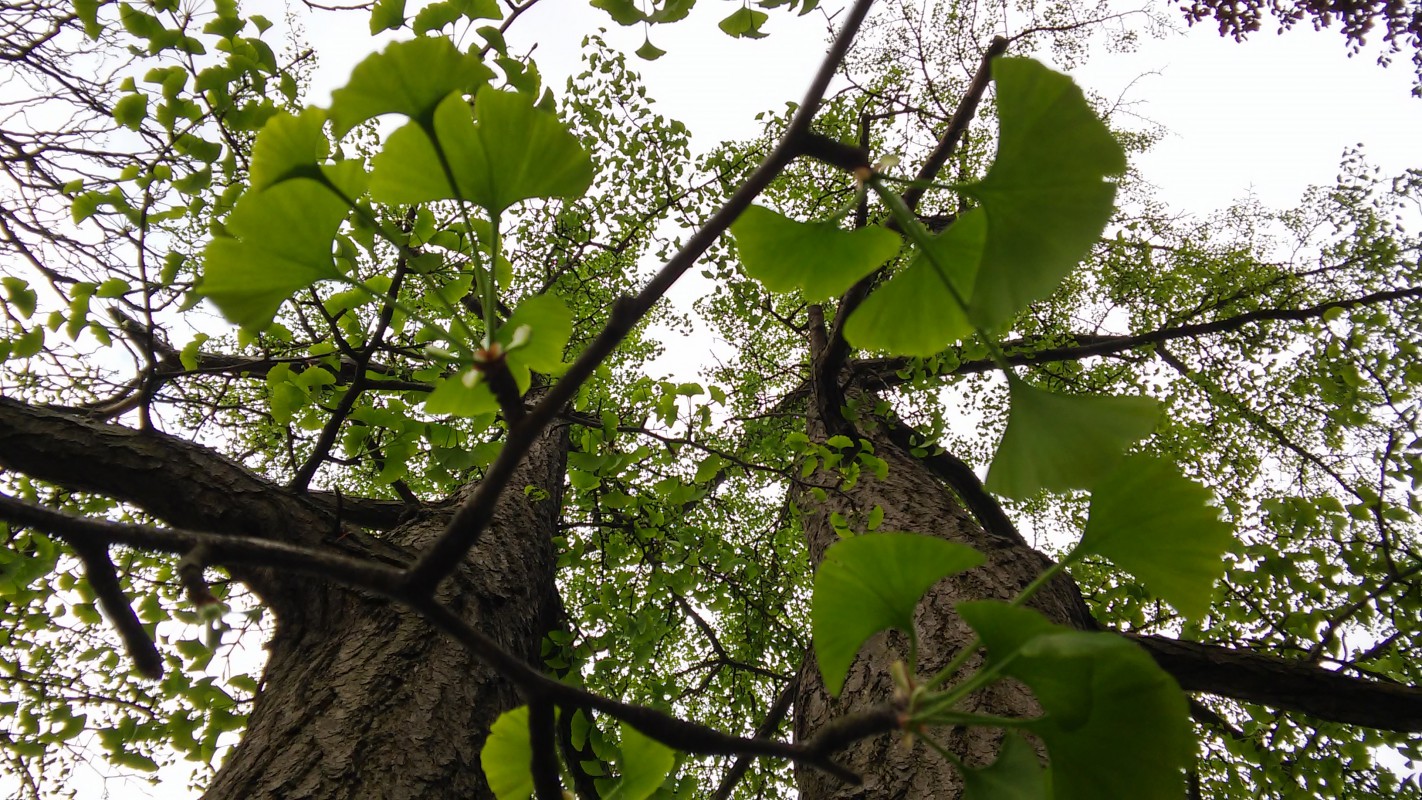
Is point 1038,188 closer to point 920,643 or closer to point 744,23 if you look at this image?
point 744,23

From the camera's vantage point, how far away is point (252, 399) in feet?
10.0

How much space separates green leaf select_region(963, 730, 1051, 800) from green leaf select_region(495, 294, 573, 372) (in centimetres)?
46

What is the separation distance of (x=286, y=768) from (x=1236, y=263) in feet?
18.4

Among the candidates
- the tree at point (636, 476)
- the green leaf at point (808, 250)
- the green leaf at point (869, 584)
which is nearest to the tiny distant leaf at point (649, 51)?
the tree at point (636, 476)

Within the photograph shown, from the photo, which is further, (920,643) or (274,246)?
(920,643)

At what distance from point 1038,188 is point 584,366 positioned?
0.34 m

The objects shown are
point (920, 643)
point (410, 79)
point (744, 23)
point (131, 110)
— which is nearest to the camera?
point (410, 79)

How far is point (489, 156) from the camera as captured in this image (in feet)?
1.75

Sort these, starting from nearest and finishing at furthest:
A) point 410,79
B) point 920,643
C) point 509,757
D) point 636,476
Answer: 1. point 410,79
2. point 509,757
3. point 920,643
4. point 636,476

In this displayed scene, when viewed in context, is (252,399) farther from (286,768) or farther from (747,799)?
(747,799)

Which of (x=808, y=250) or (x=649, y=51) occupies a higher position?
(x=649, y=51)

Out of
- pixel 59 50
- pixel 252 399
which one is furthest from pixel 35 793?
pixel 59 50

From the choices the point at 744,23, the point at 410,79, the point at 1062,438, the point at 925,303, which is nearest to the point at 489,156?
the point at 410,79

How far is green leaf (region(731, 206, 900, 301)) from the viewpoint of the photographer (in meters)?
0.63
